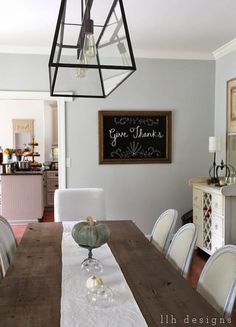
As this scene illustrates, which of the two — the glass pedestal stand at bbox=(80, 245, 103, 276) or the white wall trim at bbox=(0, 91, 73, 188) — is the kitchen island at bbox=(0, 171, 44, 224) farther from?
the glass pedestal stand at bbox=(80, 245, 103, 276)

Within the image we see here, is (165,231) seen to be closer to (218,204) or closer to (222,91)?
(218,204)


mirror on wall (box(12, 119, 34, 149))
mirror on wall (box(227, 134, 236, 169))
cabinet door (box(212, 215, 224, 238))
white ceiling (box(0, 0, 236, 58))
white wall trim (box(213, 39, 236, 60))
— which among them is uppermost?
white ceiling (box(0, 0, 236, 58))

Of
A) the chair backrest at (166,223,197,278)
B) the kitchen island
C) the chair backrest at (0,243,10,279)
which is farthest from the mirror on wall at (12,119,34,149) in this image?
the chair backrest at (166,223,197,278)

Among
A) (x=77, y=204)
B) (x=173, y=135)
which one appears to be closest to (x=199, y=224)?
(x=173, y=135)

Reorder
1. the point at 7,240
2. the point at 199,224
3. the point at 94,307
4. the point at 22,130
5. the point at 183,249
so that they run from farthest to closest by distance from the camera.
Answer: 1. the point at 22,130
2. the point at 199,224
3. the point at 7,240
4. the point at 183,249
5. the point at 94,307

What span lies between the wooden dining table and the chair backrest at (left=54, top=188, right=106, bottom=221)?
89cm

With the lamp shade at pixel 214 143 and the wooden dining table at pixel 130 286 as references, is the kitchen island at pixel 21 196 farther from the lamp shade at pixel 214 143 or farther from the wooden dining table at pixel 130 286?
the wooden dining table at pixel 130 286

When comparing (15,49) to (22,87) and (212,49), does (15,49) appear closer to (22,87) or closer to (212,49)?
(22,87)

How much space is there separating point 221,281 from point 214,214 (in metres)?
2.29

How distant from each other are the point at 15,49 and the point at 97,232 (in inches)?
126

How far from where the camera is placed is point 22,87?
435cm

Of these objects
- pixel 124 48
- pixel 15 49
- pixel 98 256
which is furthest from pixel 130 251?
pixel 15 49

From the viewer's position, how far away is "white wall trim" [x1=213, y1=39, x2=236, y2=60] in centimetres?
412

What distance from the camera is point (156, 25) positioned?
3543mm
